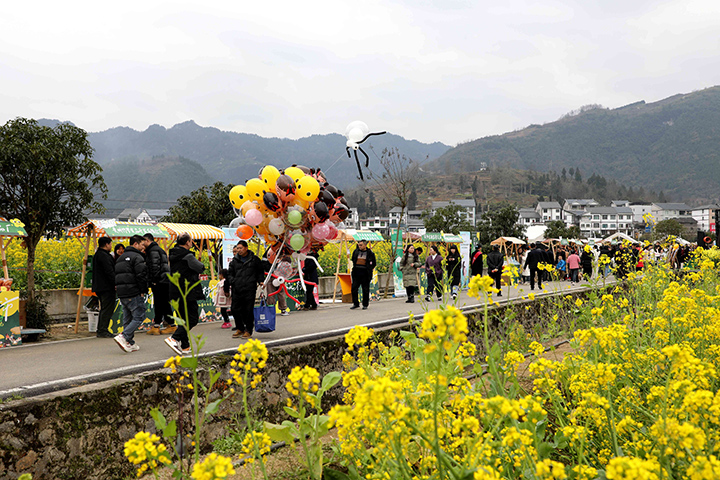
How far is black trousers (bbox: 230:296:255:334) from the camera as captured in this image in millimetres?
7711

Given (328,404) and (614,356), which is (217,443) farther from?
(614,356)

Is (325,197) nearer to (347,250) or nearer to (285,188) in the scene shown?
(285,188)

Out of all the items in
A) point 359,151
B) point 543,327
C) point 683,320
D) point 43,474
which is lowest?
point 543,327

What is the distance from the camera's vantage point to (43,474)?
3.91 meters

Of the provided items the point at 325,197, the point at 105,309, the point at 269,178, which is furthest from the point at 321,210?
the point at 105,309

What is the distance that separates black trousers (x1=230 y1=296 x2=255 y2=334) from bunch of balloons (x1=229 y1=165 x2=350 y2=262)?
1.58 metres

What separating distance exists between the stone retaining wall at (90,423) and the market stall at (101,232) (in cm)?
515

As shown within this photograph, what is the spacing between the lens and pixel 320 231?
9266mm

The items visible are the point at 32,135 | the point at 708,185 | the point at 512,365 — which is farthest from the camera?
the point at 708,185

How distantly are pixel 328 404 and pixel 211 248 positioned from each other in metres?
6.96

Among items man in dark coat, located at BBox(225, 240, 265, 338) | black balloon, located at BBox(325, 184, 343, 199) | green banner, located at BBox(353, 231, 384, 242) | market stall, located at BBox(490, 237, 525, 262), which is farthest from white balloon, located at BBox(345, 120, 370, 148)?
market stall, located at BBox(490, 237, 525, 262)

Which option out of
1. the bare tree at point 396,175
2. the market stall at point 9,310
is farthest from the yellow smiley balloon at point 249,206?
the bare tree at point 396,175

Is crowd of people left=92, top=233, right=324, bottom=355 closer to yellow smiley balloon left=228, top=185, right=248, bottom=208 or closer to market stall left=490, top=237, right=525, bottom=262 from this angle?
yellow smiley balloon left=228, top=185, right=248, bottom=208

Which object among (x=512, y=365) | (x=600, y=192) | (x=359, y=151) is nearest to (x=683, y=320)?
(x=512, y=365)
